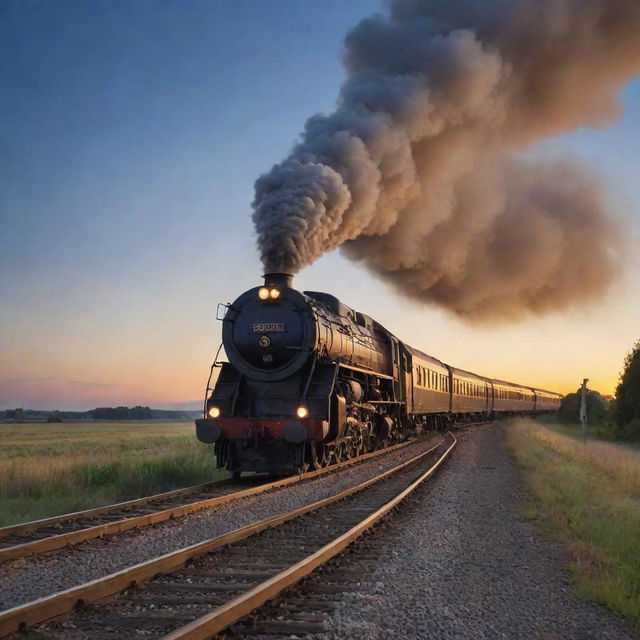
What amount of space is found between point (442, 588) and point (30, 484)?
26.3ft

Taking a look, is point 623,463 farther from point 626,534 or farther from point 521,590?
point 521,590

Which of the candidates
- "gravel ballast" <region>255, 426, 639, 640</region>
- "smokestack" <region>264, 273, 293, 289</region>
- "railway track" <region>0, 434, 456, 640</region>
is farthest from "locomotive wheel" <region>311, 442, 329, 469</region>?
"railway track" <region>0, 434, 456, 640</region>

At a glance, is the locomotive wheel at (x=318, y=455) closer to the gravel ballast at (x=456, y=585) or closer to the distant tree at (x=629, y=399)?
the gravel ballast at (x=456, y=585)

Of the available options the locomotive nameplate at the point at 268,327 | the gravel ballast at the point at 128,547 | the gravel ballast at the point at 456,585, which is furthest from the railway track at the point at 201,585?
the locomotive nameplate at the point at 268,327

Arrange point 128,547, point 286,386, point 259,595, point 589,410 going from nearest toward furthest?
1. point 259,595
2. point 128,547
3. point 286,386
4. point 589,410

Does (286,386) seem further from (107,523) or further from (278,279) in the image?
(107,523)

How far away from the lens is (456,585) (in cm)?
535

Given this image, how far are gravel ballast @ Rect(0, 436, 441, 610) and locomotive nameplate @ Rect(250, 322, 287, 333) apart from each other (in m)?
3.36

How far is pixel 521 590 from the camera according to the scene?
17.3 ft

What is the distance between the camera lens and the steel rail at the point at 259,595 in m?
3.67

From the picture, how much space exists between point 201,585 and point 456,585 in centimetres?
213

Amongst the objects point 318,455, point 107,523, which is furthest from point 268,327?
point 107,523

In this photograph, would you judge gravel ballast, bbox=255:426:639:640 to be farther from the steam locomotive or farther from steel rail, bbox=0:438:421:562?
the steam locomotive

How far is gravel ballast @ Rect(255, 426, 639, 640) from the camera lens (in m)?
4.29
